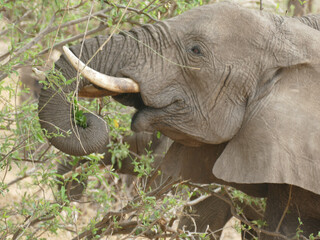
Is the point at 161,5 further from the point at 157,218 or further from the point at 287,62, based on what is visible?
the point at 157,218

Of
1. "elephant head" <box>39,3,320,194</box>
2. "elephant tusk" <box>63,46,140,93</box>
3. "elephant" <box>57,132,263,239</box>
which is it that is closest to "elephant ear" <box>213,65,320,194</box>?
"elephant head" <box>39,3,320,194</box>

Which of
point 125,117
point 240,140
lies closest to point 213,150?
point 240,140

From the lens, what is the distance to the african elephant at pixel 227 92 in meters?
3.06

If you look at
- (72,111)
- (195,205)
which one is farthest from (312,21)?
(195,205)

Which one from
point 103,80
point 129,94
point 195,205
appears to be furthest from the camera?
point 195,205

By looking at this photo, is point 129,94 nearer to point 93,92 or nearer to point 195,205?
point 93,92

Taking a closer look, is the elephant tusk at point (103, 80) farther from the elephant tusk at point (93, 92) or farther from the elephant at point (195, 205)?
the elephant at point (195, 205)

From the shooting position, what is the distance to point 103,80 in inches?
117

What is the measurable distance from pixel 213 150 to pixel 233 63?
534 mm

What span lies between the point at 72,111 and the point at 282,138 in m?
0.98

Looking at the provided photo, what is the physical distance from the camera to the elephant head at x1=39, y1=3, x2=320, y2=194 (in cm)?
307

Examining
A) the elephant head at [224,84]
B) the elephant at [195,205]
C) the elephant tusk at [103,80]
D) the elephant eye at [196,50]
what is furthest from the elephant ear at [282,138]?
the elephant at [195,205]

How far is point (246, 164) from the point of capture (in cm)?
314

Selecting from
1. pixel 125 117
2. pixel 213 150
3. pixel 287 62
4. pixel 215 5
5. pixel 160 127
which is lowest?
pixel 125 117
